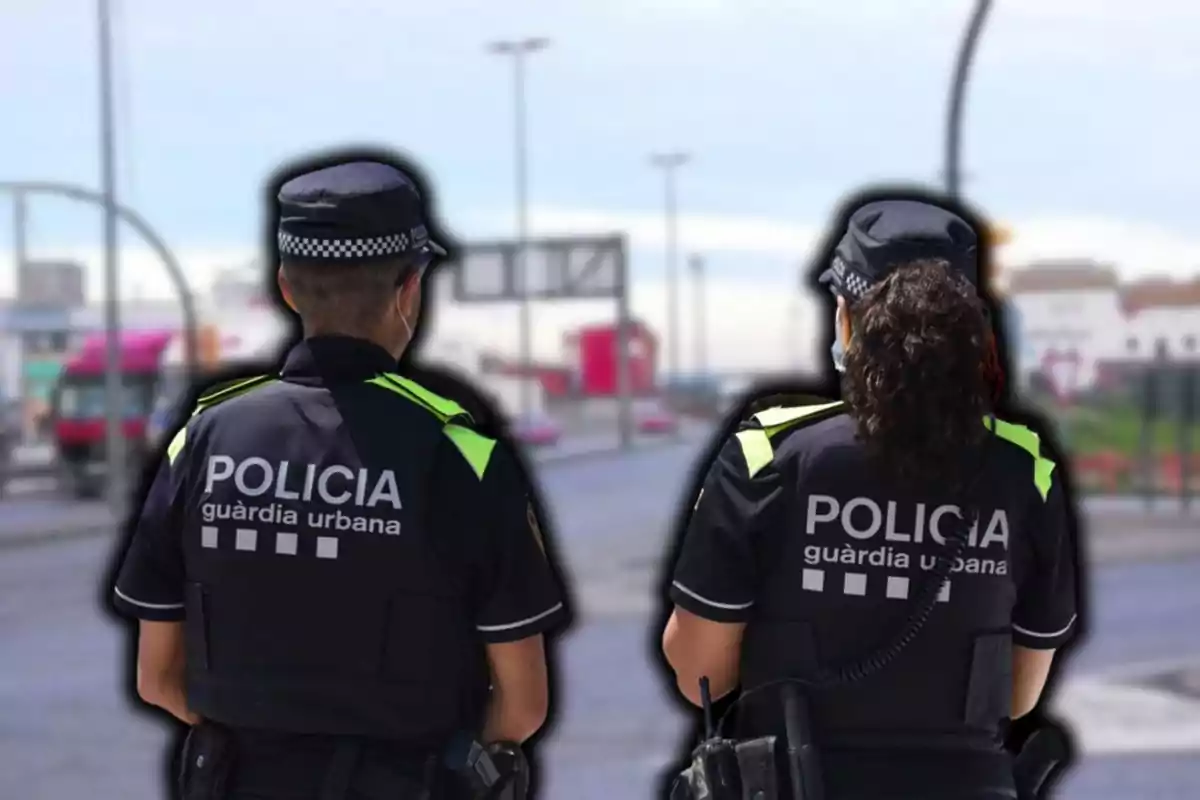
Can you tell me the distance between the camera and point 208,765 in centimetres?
252

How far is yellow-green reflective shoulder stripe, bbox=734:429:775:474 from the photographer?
8.27 ft

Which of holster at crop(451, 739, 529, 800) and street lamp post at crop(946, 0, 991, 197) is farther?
street lamp post at crop(946, 0, 991, 197)

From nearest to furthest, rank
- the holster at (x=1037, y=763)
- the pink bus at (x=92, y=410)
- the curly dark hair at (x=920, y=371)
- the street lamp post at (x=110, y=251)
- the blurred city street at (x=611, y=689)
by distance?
the curly dark hair at (x=920, y=371), the holster at (x=1037, y=763), the blurred city street at (x=611, y=689), the street lamp post at (x=110, y=251), the pink bus at (x=92, y=410)

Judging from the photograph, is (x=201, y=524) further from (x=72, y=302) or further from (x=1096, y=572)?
(x=72, y=302)

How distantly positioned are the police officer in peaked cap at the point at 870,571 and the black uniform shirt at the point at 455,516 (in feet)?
0.82

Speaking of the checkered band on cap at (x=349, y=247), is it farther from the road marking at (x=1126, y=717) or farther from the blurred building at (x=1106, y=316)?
the blurred building at (x=1106, y=316)

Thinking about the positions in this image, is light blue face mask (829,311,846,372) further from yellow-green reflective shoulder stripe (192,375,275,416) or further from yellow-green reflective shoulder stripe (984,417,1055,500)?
yellow-green reflective shoulder stripe (192,375,275,416)

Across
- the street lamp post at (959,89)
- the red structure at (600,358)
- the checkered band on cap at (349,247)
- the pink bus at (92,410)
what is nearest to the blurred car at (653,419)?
the red structure at (600,358)

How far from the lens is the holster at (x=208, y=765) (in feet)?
8.25

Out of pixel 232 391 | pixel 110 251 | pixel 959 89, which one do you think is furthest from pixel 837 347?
pixel 110 251

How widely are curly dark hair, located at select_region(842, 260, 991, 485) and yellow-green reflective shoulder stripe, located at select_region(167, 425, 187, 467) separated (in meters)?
1.03

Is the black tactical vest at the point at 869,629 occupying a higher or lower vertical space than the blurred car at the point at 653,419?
higher

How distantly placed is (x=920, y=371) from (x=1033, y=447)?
0.90 ft

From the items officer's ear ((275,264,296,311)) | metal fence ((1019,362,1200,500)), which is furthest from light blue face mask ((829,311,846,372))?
metal fence ((1019,362,1200,500))
